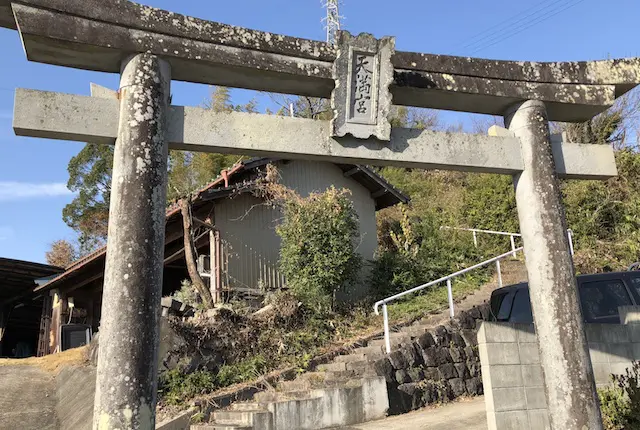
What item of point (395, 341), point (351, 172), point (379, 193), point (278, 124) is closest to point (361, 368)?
point (395, 341)

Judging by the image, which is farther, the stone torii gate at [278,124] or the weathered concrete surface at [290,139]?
the weathered concrete surface at [290,139]

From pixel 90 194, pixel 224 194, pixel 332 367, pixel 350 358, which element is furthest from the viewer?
pixel 90 194

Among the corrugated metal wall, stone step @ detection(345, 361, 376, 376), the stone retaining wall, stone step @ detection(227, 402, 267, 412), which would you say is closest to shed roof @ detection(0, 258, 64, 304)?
the corrugated metal wall

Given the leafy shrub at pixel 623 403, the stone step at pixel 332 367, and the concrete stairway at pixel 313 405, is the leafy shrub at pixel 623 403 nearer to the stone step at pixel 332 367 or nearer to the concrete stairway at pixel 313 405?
the concrete stairway at pixel 313 405

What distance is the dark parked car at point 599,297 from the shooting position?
8.89 metres

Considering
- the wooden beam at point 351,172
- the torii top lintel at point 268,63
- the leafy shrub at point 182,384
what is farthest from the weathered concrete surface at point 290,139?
the wooden beam at point 351,172

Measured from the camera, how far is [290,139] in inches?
217

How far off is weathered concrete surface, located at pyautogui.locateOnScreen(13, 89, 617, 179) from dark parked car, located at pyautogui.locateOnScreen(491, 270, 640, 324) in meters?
3.10

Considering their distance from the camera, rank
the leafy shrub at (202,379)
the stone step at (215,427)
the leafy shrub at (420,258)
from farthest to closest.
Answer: the leafy shrub at (420,258) < the leafy shrub at (202,379) < the stone step at (215,427)

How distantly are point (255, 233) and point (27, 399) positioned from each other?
6.87 meters

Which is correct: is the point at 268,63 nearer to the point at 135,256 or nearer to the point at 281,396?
the point at 135,256

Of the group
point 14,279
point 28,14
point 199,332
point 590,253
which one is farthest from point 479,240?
point 28,14

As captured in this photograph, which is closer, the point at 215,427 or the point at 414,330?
the point at 215,427

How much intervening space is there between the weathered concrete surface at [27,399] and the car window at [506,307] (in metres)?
8.12
